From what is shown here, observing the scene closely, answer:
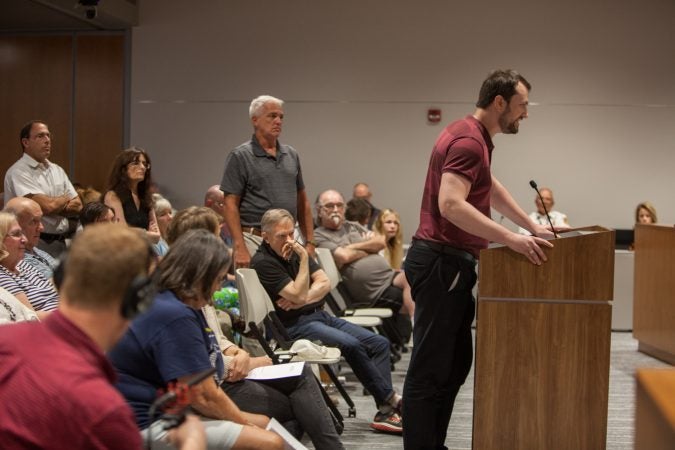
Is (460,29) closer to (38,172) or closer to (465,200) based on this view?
(38,172)

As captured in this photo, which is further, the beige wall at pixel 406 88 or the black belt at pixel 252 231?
the beige wall at pixel 406 88

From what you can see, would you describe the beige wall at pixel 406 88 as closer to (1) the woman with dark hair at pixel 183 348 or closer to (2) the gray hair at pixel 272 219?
(2) the gray hair at pixel 272 219

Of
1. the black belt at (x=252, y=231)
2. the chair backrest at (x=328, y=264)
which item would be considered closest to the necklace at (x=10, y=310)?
the black belt at (x=252, y=231)

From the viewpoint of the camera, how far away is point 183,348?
7.51 feet

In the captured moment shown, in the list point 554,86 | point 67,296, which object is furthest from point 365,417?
point 554,86

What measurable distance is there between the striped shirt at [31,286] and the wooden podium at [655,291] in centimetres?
439

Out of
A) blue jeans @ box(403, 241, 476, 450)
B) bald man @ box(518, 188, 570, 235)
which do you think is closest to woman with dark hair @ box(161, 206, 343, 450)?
blue jeans @ box(403, 241, 476, 450)

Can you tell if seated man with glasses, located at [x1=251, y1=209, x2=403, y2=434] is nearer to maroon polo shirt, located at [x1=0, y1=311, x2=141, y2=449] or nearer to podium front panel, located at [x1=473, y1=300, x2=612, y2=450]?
podium front panel, located at [x1=473, y1=300, x2=612, y2=450]

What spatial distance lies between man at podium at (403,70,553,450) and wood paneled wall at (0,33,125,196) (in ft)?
23.0

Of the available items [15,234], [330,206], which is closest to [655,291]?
[330,206]

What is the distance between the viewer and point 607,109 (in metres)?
9.32

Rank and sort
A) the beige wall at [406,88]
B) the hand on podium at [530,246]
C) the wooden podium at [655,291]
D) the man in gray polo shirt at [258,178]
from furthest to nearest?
the beige wall at [406,88] → the wooden podium at [655,291] → the man in gray polo shirt at [258,178] → the hand on podium at [530,246]

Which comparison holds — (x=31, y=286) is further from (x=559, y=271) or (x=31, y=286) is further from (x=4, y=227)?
(x=559, y=271)

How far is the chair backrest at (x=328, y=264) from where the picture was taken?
18.2 ft
